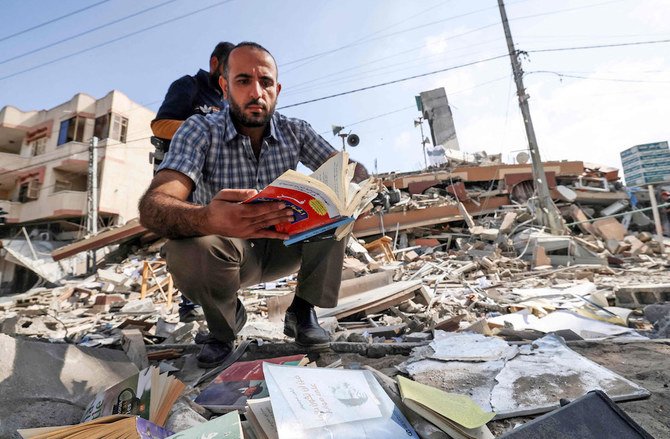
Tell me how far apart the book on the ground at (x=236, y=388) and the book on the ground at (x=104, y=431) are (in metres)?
0.33

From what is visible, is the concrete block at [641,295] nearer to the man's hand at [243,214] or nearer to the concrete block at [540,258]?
the concrete block at [540,258]

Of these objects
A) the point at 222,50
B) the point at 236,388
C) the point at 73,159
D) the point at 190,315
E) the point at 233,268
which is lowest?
the point at 236,388

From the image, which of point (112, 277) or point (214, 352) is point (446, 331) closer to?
point (214, 352)

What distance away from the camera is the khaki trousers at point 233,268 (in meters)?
1.64

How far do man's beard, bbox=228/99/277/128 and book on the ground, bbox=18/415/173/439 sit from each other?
1542 millimetres

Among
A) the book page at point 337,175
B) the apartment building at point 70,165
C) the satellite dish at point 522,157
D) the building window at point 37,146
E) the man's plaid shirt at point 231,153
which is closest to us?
the book page at point 337,175

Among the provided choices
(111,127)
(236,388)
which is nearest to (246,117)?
(236,388)

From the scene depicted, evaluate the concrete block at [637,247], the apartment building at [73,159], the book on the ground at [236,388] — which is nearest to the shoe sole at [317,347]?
the book on the ground at [236,388]

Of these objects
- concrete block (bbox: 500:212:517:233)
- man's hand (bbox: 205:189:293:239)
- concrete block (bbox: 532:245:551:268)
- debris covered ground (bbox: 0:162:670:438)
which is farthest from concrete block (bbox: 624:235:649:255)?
man's hand (bbox: 205:189:293:239)

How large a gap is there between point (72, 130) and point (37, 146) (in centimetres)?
373

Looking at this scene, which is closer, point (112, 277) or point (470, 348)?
point (470, 348)

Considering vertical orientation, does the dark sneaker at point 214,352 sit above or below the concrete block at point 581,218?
below

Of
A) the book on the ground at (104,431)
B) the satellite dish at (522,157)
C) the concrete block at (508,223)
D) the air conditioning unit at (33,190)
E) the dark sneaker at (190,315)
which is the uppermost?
the air conditioning unit at (33,190)

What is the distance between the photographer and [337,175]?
45.9 inches
